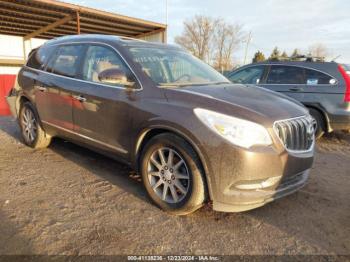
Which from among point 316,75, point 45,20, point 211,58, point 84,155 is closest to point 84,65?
point 84,155

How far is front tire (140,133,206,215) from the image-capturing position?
2777 millimetres

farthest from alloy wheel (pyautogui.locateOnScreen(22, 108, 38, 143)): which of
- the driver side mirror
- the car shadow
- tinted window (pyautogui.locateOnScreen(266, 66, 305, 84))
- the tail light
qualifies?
the tail light

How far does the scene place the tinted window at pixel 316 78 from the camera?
5863 mm

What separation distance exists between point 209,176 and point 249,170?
361 millimetres

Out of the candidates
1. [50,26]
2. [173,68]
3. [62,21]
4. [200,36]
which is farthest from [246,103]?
[200,36]

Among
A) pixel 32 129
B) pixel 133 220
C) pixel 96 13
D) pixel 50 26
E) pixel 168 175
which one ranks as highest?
pixel 96 13

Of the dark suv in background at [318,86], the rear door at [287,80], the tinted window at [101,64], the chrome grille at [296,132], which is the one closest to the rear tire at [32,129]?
the tinted window at [101,64]

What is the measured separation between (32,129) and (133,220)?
3.10 m

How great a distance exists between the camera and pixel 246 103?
2881 mm

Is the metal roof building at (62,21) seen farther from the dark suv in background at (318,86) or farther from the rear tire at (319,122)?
the rear tire at (319,122)

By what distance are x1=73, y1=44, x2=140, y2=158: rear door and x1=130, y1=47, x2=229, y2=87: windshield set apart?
0.79ft

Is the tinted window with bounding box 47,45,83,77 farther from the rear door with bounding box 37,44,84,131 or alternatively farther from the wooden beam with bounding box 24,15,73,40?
the wooden beam with bounding box 24,15,73,40

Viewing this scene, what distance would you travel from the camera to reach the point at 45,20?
66.9 feet

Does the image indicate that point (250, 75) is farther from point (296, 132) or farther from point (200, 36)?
point (200, 36)
